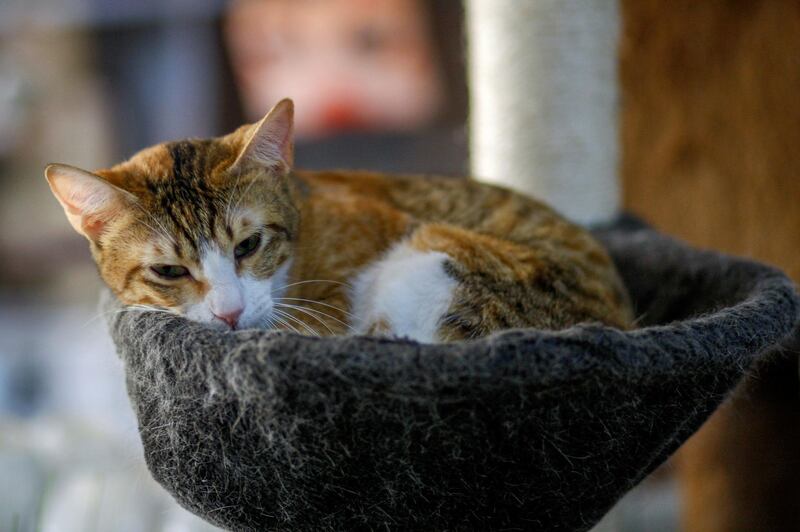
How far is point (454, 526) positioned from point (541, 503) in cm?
10

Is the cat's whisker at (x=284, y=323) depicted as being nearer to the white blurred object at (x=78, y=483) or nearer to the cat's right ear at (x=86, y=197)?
the cat's right ear at (x=86, y=197)

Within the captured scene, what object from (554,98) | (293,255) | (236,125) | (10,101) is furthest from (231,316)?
(10,101)

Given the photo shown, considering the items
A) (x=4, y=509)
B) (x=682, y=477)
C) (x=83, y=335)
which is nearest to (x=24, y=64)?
(x=83, y=335)

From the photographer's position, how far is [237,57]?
11.8 feet

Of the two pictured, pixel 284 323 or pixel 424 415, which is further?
pixel 284 323

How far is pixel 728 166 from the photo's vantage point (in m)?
1.61

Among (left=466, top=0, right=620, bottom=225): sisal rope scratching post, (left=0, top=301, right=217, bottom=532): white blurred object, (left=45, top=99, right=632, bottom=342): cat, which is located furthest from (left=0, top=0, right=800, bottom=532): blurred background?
(left=45, top=99, right=632, bottom=342): cat

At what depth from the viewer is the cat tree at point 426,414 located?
0.70m

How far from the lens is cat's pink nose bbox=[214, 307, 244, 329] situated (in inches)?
37.8

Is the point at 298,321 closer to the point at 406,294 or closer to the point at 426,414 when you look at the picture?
the point at 406,294

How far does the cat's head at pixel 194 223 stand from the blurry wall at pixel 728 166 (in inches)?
36.4

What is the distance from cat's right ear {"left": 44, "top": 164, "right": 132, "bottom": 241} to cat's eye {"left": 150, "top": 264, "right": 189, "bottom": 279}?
10 centimetres

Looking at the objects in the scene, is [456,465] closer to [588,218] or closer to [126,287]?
[126,287]

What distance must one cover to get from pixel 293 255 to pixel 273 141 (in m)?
0.18
